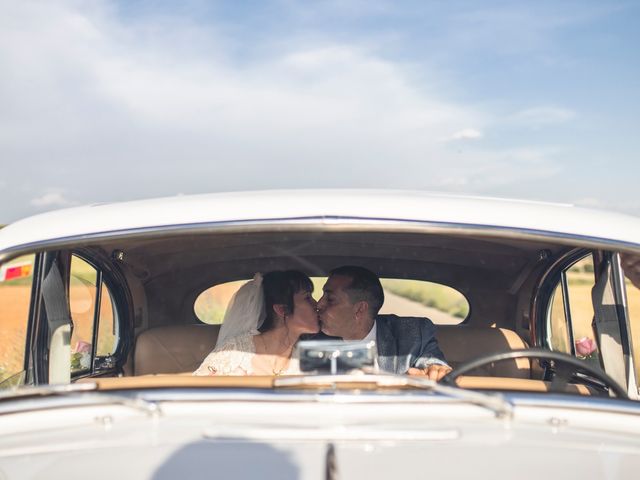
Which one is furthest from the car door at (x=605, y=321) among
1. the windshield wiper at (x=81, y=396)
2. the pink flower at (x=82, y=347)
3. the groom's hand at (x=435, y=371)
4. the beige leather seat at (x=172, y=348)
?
the pink flower at (x=82, y=347)

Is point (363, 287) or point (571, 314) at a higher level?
point (363, 287)

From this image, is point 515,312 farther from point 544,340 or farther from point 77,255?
point 77,255

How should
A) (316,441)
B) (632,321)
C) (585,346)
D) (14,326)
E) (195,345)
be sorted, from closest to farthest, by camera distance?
(316,441) < (14,326) < (585,346) < (195,345) < (632,321)

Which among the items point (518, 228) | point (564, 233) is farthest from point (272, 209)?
point (564, 233)

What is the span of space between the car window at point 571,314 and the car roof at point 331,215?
1.28 meters

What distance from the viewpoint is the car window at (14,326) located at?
2.85 metres

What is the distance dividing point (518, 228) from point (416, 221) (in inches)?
12.8

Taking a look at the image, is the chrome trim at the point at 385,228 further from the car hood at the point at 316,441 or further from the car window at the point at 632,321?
the car window at the point at 632,321

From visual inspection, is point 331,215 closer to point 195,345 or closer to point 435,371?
point 435,371

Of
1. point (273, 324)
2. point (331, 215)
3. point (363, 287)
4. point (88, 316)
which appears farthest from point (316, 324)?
point (331, 215)

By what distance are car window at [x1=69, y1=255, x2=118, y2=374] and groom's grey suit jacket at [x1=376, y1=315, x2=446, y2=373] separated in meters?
1.60

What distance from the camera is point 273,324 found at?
14.6 ft

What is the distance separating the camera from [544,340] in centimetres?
455

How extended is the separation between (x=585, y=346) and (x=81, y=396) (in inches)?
97.4
